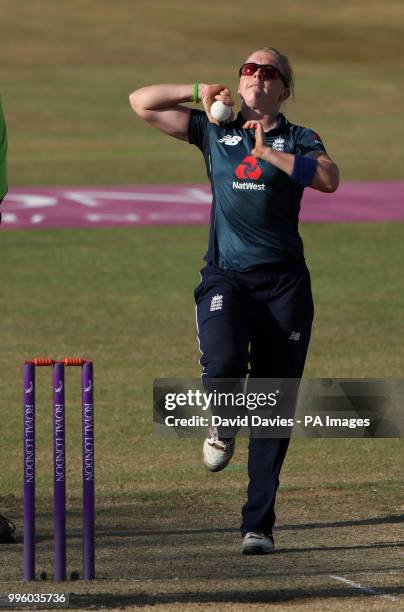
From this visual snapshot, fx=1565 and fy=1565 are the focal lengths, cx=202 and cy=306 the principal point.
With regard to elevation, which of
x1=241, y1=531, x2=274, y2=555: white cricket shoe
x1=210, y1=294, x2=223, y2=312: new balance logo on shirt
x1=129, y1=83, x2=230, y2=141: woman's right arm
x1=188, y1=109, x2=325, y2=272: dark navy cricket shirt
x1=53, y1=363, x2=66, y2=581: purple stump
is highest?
x1=129, y1=83, x2=230, y2=141: woman's right arm

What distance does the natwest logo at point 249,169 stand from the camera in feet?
25.0

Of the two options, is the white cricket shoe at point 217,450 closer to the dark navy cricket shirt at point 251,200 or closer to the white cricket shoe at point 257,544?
the white cricket shoe at point 257,544

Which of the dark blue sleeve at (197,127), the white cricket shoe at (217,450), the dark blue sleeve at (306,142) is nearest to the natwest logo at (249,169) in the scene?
the dark blue sleeve at (306,142)

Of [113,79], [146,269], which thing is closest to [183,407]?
[146,269]

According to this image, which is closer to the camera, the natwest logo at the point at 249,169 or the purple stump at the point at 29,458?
the purple stump at the point at 29,458

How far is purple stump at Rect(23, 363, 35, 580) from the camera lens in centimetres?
668

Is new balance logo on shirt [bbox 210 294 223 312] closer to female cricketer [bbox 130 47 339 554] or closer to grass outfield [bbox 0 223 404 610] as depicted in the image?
female cricketer [bbox 130 47 339 554]

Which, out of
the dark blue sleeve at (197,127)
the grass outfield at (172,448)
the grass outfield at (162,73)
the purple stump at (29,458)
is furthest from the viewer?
the grass outfield at (162,73)

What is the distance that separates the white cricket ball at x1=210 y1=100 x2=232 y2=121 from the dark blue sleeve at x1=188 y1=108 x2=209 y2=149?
0.77ft

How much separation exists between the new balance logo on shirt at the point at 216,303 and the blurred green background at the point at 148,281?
1.54 meters

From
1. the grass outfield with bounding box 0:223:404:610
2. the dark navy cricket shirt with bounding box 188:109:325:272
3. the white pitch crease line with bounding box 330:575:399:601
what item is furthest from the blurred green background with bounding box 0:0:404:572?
the dark navy cricket shirt with bounding box 188:109:325:272

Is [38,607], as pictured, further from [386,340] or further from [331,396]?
[386,340]

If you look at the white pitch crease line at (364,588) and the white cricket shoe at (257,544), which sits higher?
the white cricket shoe at (257,544)

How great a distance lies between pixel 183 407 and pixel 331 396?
0.75 metres
